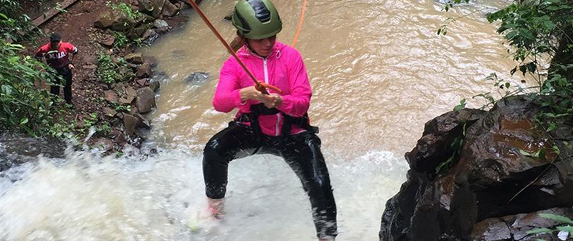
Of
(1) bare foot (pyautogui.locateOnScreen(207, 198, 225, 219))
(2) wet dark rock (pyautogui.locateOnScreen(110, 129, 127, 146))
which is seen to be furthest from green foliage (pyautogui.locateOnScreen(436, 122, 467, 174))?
(2) wet dark rock (pyautogui.locateOnScreen(110, 129, 127, 146))

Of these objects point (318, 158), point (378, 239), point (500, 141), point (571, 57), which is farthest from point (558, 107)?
point (378, 239)

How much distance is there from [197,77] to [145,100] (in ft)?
3.29

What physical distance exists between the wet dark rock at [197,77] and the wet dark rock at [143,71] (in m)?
0.58

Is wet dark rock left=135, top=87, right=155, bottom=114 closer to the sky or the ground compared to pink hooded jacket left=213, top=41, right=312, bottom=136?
closer to the ground

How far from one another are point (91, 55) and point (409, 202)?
5776 millimetres

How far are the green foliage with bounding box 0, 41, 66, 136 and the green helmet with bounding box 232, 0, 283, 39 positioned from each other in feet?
8.18

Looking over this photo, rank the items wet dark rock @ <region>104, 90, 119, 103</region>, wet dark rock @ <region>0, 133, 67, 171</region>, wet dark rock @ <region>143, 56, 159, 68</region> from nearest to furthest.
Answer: wet dark rock @ <region>0, 133, 67, 171</region> → wet dark rock @ <region>104, 90, 119, 103</region> → wet dark rock @ <region>143, 56, 159, 68</region>

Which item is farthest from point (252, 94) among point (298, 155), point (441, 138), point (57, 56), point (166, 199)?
point (57, 56)

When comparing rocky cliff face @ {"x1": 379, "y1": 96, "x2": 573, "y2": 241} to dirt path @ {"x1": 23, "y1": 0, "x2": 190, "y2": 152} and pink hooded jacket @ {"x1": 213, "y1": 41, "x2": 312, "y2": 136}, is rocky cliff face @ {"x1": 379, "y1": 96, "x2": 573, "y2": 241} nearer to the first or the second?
pink hooded jacket @ {"x1": 213, "y1": 41, "x2": 312, "y2": 136}

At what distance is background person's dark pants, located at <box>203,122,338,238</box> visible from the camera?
360cm

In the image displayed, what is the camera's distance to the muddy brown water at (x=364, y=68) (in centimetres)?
640

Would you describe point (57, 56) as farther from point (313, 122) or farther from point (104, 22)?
point (313, 122)

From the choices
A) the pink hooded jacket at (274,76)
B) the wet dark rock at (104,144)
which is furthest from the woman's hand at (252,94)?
the wet dark rock at (104,144)

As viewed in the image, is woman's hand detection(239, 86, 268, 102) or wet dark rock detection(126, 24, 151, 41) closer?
woman's hand detection(239, 86, 268, 102)
